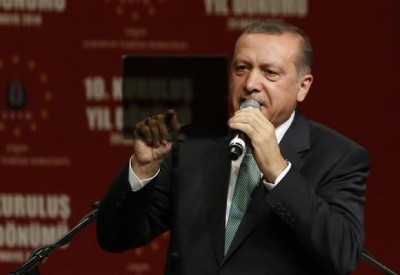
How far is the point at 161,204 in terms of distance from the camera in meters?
2.38

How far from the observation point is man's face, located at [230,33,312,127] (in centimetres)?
221

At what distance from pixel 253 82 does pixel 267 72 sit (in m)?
0.05

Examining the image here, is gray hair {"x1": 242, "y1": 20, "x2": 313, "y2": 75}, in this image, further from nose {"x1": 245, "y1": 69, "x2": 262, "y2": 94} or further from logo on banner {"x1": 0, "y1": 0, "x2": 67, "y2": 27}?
logo on banner {"x1": 0, "y1": 0, "x2": 67, "y2": 27}

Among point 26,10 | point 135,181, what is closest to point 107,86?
point 26,10

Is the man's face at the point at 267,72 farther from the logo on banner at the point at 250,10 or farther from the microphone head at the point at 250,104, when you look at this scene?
the logo on banner at the point at 250,10

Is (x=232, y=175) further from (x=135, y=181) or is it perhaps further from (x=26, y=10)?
(x=26, y=10)

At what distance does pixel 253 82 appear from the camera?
2201 mm

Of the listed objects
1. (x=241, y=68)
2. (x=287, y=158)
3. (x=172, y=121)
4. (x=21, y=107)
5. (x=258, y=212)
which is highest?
(x=241, y=68)

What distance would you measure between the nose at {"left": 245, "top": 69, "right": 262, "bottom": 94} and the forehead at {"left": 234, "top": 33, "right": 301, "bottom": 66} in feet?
0.13

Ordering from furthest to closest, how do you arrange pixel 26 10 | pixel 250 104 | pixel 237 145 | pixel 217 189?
1. pixel 26 10
2. pixel 217 189
3. pixel 250 104
4. pixel 237 145

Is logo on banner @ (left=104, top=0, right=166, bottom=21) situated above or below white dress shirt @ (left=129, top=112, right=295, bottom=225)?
above

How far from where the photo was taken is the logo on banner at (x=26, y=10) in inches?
157

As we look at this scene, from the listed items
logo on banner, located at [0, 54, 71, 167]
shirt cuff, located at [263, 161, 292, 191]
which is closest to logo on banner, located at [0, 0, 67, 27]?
logo on banner, located at [0, 54, 71, 167]

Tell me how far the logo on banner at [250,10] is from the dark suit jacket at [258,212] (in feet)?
5.62
